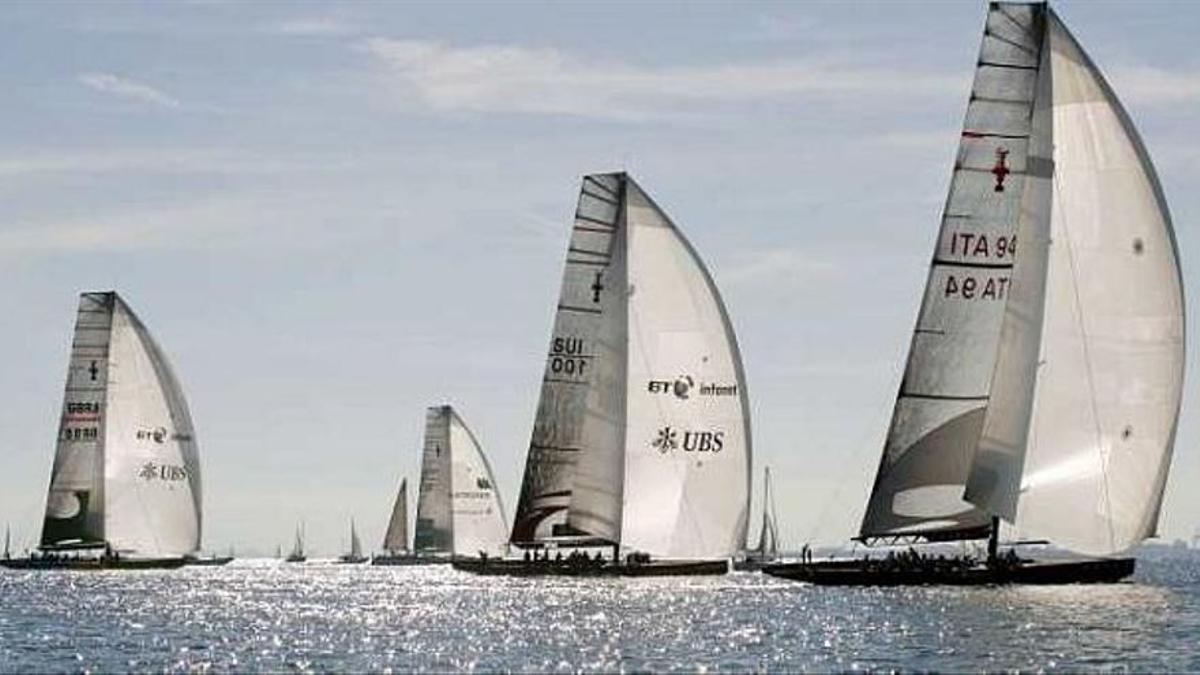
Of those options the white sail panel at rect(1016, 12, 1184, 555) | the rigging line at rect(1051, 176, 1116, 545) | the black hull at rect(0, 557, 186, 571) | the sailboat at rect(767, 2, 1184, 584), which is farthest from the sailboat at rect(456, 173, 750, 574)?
the black hull at rect(0, 557, 186, 571)

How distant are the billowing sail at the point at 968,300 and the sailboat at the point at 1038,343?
0.05 m

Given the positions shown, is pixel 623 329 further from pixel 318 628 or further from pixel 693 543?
pixel 318 628

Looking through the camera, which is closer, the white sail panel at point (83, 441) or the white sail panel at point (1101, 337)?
the white sail panel at point (1101, 337)

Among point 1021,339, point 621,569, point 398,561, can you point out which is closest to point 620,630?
point 1021,339

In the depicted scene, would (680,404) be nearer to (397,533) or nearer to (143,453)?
(143,453)

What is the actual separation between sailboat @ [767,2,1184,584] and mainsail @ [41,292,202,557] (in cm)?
4555

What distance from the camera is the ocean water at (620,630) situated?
5797 cm

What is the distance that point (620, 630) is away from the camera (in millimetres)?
70125

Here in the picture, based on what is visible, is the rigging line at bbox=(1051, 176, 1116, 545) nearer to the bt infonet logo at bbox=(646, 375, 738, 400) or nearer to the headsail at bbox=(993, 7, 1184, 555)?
the headsail at bbox=(993, 7, 1184, 555)

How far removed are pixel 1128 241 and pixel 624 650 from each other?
24.1 m

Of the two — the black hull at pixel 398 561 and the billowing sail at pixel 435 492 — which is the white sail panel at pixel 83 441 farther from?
the black hull at pixel 398 561

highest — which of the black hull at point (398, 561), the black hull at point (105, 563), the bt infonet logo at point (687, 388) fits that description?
the bt infonet logo at point (687, 388)

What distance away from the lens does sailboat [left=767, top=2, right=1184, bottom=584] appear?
249ft

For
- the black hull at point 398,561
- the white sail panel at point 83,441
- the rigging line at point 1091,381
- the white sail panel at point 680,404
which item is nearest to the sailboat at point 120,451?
the white sail panel at point 83,441
